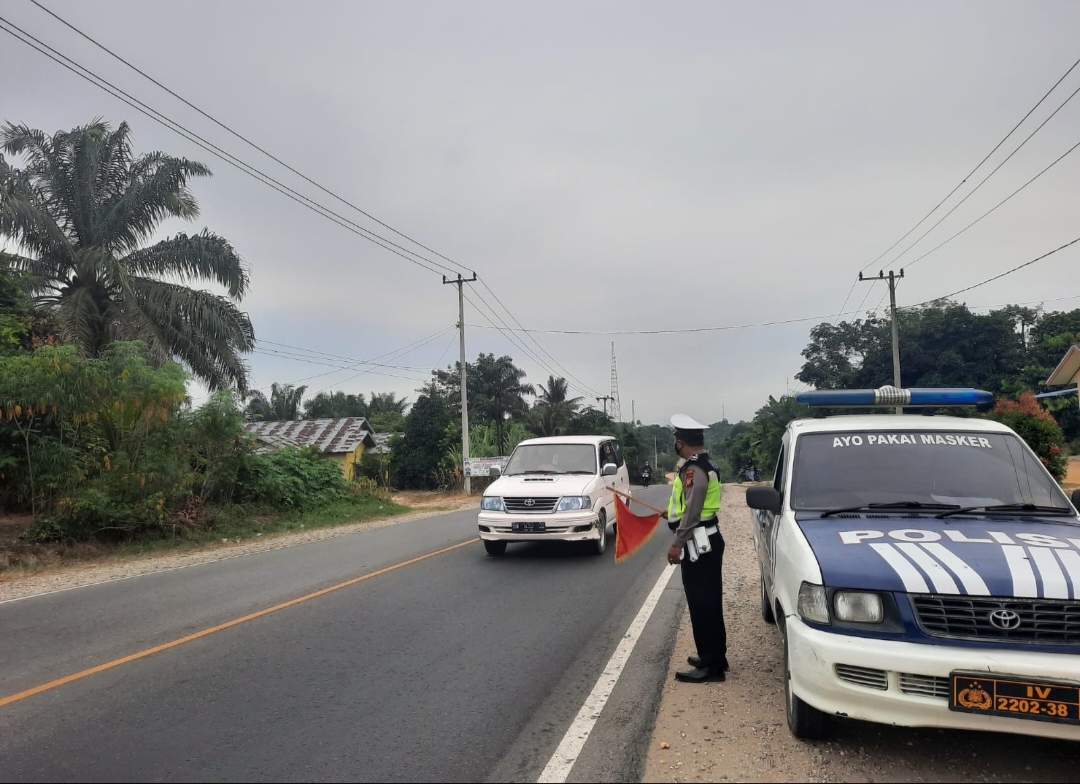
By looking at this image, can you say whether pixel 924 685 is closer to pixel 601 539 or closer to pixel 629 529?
pixel 629 529

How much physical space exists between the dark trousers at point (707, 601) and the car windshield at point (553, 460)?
6.60 m

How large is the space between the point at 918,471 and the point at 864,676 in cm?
196

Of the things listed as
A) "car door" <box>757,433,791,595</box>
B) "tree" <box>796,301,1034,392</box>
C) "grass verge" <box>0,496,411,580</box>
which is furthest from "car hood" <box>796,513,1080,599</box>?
"tree" <box>796,301,1034,392</box>

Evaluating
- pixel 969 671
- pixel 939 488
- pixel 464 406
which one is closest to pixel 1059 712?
pixel 969 671

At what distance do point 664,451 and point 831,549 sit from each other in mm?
127129

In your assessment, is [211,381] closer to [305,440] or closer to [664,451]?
[305,440]

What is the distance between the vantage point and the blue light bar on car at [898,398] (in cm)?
608

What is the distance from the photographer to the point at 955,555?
150 inches

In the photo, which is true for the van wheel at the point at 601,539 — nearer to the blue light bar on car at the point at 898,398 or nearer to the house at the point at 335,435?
the blue light bar on car at the point at 898,398

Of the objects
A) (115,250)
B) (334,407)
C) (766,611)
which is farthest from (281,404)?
(766,611)

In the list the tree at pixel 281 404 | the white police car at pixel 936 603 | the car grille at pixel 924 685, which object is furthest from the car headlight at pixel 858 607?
the tree at pixel 281 404

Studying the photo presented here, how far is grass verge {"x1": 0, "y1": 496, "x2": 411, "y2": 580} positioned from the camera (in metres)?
12.5

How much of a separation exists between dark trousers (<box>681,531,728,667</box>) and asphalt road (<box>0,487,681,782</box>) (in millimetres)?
524

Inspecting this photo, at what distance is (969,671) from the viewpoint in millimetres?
3445
